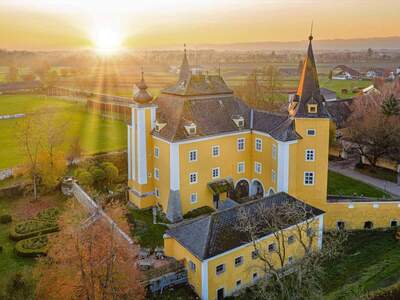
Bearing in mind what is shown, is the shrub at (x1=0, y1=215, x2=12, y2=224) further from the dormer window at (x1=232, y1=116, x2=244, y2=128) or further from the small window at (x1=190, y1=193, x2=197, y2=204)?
the dormer window at (x1=232, y1=116, x2=244, y2=128)

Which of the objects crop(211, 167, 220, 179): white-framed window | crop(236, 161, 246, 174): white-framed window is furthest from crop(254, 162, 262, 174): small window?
crop(211, 167, 220, 179): white-framed window

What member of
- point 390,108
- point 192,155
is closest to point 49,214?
point 192,155

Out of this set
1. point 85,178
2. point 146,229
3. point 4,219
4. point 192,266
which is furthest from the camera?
point 85,178

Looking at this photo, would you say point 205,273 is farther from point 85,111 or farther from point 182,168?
point 85,111

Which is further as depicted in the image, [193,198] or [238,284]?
[193,198]

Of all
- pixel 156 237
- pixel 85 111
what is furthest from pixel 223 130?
pixel 85 111

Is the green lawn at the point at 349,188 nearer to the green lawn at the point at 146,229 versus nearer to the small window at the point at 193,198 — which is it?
the small window at the point at 193,198

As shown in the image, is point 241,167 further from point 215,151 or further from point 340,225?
point 340,225

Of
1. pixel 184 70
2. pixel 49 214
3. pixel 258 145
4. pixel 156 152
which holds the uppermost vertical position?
pixel 184 70
